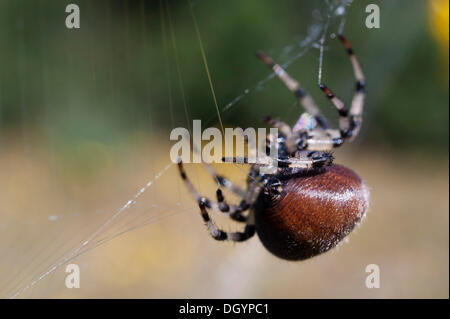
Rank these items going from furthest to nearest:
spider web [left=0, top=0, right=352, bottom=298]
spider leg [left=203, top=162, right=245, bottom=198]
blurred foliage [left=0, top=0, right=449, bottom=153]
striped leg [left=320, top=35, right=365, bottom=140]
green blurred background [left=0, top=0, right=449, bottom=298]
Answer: blurred foliage [left=0, top=0, right=449, bottom=153] < green blurred background [left=0, top=0, right=449, bottom=298] < spider web [left=0, top=0, right=352, bottom=298] < striped leg [left=320, top=35, right=365, bottom=140] < spider leg [left=203, top=162, right=245, bottom=198]

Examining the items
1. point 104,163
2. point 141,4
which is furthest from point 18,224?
point 141,4

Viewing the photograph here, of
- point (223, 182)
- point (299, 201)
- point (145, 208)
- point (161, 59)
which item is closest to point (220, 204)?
point (223, 182)

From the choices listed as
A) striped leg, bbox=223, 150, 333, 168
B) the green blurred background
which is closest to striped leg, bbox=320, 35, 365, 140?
striped leg, bbox=223, 150, 333, 168

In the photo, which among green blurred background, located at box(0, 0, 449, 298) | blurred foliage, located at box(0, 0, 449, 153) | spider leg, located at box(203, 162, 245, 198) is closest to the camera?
spider leg, located at box(203, 162, 245, 198)

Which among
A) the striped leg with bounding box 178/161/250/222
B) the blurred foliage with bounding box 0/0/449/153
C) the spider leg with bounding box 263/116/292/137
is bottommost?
the striped leg with bounding box 178/161/250/222

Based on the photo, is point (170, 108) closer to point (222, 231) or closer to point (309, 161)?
point (222, 231)

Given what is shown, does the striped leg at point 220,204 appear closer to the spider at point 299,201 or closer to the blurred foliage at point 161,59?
the spider at point 299,201

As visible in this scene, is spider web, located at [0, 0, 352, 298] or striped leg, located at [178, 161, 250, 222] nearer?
striped leg, located at [178, 161, 250, 222]

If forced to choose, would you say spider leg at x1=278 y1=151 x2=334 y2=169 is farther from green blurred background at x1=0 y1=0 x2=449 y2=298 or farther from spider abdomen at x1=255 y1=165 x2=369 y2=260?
green blurred background at x1=0 y1=0 x2=449 y2=298
